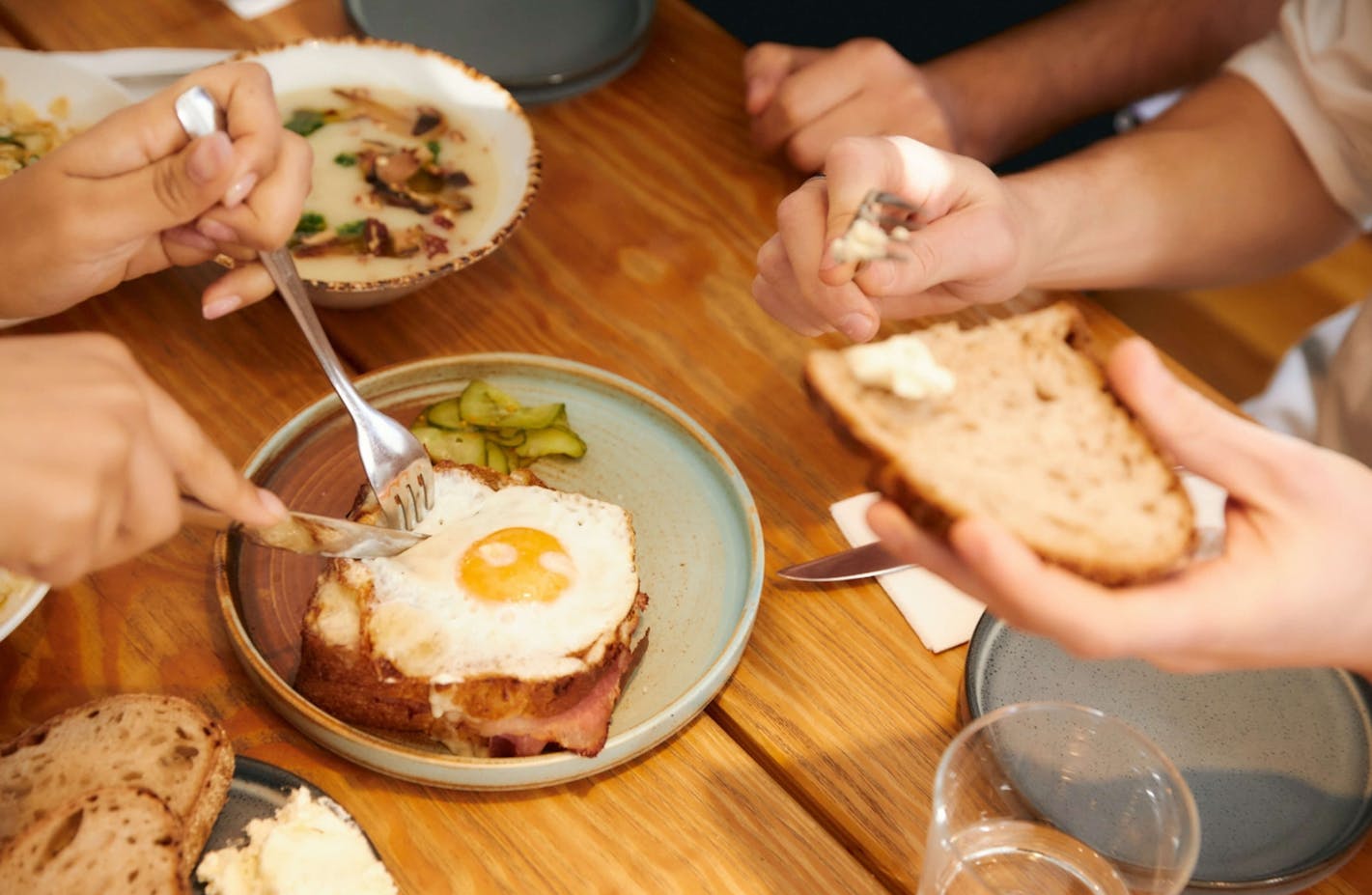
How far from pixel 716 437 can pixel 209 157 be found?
874mm

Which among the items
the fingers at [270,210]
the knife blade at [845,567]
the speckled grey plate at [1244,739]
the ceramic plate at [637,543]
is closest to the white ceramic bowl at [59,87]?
the fingers at [270,210]

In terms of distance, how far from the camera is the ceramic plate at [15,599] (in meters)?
1.39

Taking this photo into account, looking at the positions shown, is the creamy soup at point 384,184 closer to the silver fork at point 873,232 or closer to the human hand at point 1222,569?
the silver fork at point 873,232

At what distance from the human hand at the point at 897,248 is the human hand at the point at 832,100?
471mm

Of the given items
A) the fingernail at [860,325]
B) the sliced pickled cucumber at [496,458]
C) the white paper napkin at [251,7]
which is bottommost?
the sliced pickled cucumber at [496,458]

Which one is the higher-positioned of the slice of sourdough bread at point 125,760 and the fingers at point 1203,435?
the fingers at point 1203,435

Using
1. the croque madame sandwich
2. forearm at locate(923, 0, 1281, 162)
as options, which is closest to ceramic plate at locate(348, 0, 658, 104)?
forearm at locate(923, 0, 1281, 162)

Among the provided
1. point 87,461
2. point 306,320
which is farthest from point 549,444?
point 87,461

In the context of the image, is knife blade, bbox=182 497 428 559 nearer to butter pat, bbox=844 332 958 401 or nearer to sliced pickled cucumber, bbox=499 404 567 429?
sliced pickled cucumber, bbox=499 404 567 429

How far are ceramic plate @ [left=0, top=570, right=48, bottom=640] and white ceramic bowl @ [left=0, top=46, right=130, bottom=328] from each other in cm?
99

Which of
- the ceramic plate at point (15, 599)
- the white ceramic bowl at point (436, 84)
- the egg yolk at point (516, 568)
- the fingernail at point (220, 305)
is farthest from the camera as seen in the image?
the white ceramic bowl at point (436, 84)

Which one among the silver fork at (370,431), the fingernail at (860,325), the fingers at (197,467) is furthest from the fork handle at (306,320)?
the fingernail at (860,325)

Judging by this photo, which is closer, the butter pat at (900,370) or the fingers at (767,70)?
the butter pat at (900,370)

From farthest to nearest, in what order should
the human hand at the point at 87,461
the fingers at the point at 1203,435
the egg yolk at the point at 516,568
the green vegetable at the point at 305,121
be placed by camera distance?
the green vegetable at the point at 305,121
the egg yolk at the point at 516,568
the fingers at the point at 1203,435
the human hand at the point at 87,461
